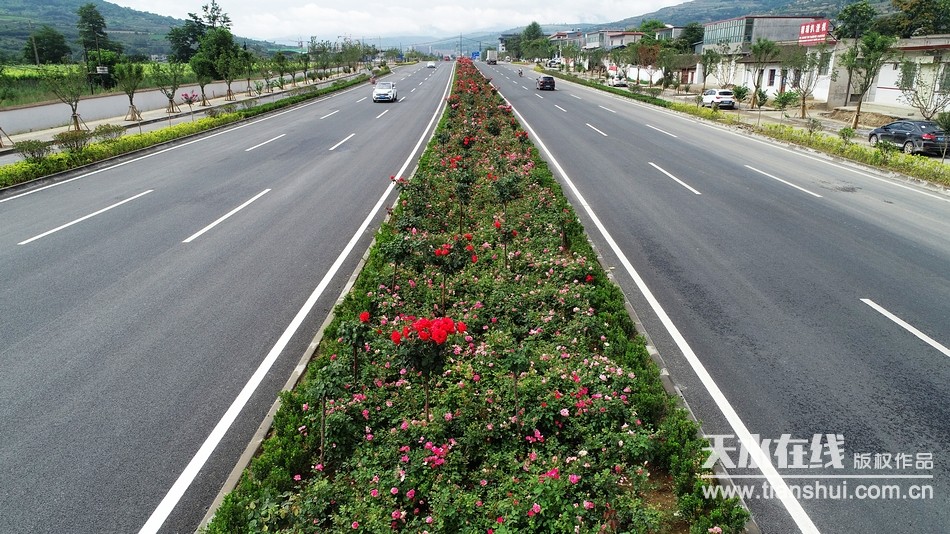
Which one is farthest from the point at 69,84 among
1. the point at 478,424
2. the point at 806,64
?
the point at 806,64

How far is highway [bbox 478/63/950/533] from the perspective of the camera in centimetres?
490

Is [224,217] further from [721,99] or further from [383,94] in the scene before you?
[721,99]

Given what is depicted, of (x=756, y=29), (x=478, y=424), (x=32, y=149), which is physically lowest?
(x=478, y=424)

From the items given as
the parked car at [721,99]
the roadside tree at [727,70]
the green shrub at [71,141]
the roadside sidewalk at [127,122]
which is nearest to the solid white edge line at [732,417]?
the green shrub at [71,141]

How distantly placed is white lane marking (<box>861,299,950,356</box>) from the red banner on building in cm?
3677

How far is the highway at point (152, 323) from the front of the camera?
4.88 meters

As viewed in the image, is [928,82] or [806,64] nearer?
[928,82]

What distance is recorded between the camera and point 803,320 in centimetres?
757

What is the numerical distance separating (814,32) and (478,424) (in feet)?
148

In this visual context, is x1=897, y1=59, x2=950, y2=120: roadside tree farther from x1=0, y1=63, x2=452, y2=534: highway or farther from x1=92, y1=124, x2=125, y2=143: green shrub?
x1=92, y1=124, x2=125, y2=143: green shrub

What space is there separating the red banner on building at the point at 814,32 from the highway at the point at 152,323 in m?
36.4

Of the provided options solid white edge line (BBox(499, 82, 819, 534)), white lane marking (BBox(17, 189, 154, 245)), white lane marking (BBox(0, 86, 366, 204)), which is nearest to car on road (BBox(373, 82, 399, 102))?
white lane marking (BBox(0, 86, 366, 204))

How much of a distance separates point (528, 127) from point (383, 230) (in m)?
17.5

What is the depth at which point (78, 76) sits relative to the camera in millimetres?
24969
